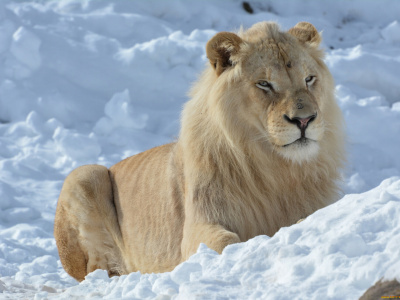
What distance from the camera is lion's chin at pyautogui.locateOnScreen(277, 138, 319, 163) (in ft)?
14.0

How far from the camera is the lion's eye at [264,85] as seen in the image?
4410mm

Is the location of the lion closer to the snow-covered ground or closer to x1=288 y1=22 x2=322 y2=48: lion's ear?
x1=288 y1=22 x2=322 y2=48: lion's ear

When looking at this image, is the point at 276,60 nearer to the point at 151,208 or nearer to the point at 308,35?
the point at 308,35

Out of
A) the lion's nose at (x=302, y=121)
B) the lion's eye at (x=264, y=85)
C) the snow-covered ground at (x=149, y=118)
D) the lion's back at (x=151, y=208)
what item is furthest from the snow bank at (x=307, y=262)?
the lion's back at (x=151, y=208)

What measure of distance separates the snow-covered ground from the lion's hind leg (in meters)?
0.18

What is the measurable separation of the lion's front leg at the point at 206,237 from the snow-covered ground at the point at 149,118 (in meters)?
0.53

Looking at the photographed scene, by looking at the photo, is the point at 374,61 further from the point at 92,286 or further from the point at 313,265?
the point at 313,265

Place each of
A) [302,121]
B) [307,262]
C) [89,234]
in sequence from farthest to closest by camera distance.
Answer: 1. [89,234]
2. [302,121]
3. [307,262]

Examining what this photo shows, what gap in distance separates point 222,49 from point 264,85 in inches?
16.3

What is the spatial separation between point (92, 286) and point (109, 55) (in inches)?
219

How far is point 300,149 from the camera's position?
14.0ft

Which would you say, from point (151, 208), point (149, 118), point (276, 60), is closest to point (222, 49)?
point (276, 60)

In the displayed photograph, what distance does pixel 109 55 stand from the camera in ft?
30.8

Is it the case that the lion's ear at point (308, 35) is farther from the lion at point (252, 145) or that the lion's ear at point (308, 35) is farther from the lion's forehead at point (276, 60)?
the lion's forehead at point (276, 60)
